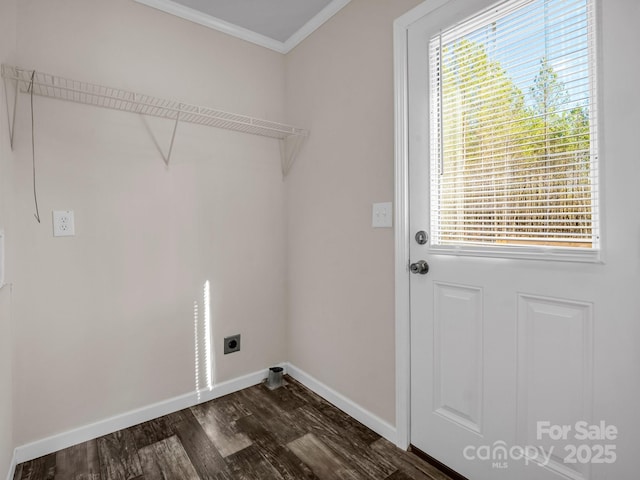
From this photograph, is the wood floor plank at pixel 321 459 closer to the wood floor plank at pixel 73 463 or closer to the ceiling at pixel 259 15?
the wood floor plank at pixel 73 463

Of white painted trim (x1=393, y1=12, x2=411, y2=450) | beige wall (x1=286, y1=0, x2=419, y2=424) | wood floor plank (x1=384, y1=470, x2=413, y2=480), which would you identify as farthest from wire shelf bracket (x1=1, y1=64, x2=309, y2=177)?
wood floor plank (x1=384, y1=470, x2=413, y2=480)

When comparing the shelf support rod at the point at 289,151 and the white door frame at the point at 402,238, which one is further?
the shelf support rod at the point at 289,151

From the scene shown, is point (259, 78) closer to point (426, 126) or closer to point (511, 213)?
point (426, 126)

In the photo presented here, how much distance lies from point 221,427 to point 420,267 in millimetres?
1339

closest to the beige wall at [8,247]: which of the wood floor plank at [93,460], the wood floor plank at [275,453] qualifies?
the wood floor plank at [93,460]

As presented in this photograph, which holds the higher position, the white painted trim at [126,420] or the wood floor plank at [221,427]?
the white painted trim at [126,420]

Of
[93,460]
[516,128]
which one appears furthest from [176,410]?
[516,128]

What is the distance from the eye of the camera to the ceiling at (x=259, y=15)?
1.93m

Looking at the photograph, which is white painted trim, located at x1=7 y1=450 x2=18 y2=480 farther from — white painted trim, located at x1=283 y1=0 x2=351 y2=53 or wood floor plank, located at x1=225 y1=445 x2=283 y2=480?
white painted trim, located at x1=283 y1=0 x2=351 y2=53

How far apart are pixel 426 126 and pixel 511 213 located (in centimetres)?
53

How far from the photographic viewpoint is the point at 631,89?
99 cm

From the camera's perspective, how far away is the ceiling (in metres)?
1.93

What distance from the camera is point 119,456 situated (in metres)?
1.61

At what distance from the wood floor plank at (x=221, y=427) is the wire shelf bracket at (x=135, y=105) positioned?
143 centimetres
